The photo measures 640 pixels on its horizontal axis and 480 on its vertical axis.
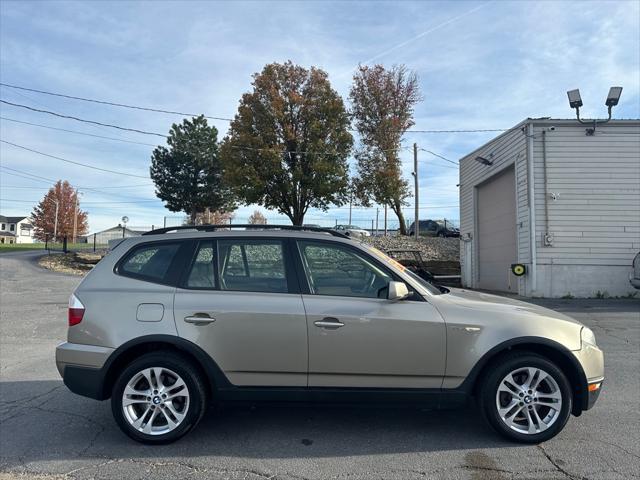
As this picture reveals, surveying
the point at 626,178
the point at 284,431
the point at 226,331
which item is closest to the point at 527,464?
the point at 284,431

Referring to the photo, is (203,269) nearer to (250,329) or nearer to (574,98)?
(250,329)

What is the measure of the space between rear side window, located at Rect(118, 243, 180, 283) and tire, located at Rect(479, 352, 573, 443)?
279cm

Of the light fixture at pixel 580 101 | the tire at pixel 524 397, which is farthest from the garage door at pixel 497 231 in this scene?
the tire at pixel 524 397

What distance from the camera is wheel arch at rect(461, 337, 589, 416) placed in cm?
384

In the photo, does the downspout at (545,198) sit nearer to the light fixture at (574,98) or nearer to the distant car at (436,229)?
the light fixture at (574,98)

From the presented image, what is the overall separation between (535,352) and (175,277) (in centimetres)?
303

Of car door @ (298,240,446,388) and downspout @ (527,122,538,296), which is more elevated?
downspout @ (527,122,538,296)

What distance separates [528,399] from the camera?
12.7 feet

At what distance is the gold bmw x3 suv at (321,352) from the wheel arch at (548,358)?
0.04 feet

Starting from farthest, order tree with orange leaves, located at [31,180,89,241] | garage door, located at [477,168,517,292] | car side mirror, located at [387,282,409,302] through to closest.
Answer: tree with orange leaves, located at [31,180,89,241] < garage door, located at [477,168,517,292] < car side mirror, located at [387,282,409,302]

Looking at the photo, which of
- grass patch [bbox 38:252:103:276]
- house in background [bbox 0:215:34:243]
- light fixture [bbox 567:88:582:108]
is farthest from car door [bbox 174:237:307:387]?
house in background [bbox 0:215:34:243]

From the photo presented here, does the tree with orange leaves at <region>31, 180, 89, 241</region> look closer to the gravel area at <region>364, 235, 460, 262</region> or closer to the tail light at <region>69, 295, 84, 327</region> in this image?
the gravel area at <region>364, 235, 460, 262</region>

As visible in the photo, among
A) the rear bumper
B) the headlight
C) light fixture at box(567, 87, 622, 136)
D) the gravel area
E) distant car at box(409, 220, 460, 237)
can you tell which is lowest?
the rear bumper

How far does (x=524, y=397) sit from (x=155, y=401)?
116 inches
